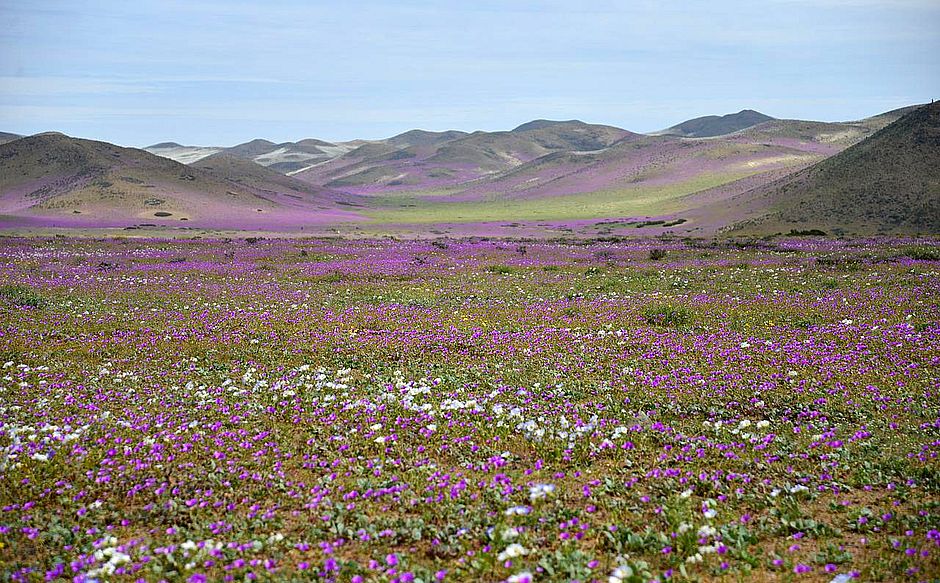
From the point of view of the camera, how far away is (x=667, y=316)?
1650 centimetres

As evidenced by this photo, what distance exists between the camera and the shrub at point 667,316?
16078mm

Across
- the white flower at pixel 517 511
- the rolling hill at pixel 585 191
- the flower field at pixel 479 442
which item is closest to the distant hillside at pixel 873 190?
the rolling hill at pixel 585 191

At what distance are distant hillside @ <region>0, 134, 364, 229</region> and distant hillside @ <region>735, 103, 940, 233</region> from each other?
56.1 metres

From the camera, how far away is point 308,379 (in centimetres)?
1167

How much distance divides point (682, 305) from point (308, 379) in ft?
37.2

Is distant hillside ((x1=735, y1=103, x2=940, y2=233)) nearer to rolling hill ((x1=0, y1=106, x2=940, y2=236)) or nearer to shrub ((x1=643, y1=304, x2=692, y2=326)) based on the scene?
rolling hill ((x1=0, y1=106, x2=940, y2=236))

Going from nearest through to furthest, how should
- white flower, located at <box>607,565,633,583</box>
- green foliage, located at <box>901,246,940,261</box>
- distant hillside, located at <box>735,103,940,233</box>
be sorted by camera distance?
white flower, located at <box>607,565,633,583</box>
green foliage, located at <box>901,246,940,261</box>
distant hillside, located at <box>735,103,940,233</box>

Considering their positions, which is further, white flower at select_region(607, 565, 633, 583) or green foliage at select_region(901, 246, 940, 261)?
green foliage at select_region(901, 246, 940, 261)

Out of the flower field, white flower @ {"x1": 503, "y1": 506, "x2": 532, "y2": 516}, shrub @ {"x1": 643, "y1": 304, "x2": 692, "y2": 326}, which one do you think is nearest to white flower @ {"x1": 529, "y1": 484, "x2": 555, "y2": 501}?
the flower field

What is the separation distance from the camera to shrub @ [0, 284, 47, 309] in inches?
795

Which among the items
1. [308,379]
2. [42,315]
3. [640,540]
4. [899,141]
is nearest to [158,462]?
[308,379]

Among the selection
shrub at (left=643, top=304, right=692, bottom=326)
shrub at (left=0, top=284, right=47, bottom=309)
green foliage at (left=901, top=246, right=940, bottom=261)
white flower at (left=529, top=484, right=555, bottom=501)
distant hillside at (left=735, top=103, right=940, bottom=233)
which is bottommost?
white flower at (left=529, top=484, right=555, bottom=501)

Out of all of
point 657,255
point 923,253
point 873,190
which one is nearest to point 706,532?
point 657,255

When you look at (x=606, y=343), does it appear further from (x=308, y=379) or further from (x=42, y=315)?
(x=42, y=315)
